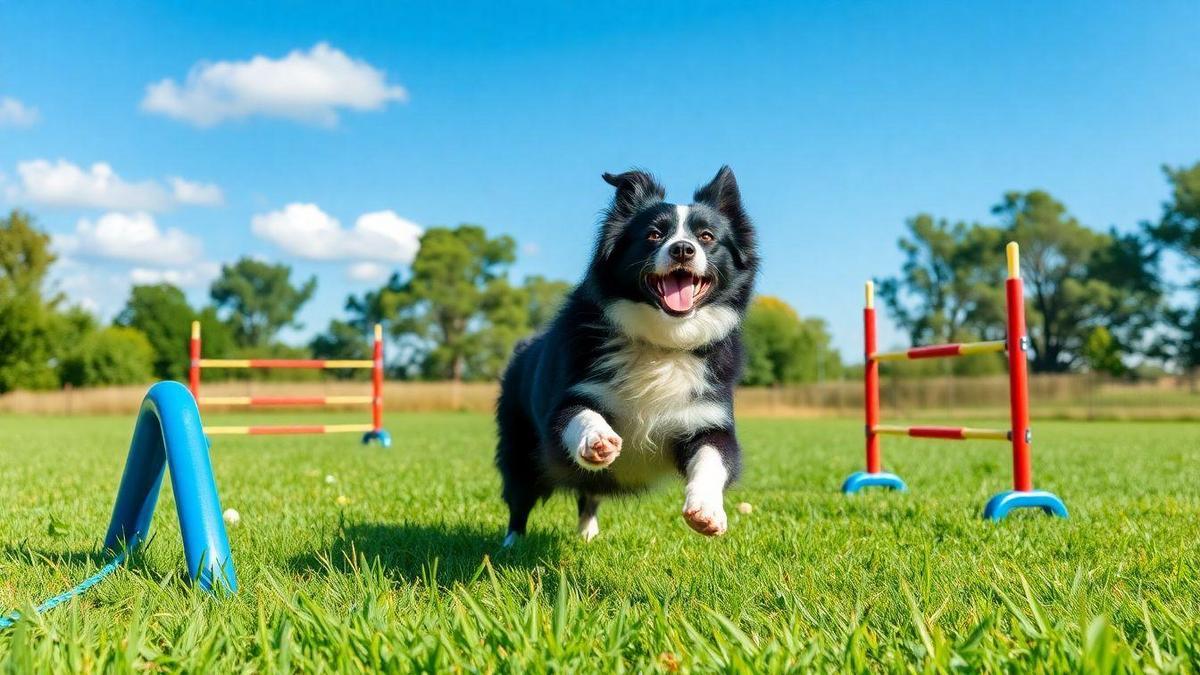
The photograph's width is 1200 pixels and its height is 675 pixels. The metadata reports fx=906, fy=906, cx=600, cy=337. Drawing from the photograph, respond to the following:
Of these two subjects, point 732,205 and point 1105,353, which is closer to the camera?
point 732,205

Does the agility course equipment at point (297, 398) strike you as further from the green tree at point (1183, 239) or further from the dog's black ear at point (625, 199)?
the green tree at point (1183, 239)

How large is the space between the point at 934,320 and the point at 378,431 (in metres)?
46.9

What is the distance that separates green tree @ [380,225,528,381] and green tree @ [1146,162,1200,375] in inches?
1303

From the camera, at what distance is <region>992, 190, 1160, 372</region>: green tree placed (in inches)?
1817

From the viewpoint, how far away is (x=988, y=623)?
200 centimetres

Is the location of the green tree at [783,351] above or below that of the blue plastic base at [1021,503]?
above

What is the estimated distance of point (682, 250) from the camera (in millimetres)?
3154

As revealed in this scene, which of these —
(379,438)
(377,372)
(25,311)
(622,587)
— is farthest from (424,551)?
(25,311)

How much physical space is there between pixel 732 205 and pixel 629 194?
423 mm

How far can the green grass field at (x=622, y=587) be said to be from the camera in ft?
6.25

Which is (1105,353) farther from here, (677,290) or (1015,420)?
(677,290)

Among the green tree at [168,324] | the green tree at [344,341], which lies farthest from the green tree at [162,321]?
the green tree at [344,341]

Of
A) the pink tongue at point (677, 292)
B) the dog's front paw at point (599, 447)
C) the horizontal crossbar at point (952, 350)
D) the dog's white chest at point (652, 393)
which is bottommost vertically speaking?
the dog's front paw at point (599, 447)

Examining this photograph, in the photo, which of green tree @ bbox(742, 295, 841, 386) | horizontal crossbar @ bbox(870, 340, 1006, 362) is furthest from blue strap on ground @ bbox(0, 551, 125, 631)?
green tree @ bbox(742, 295, 841, 386)
